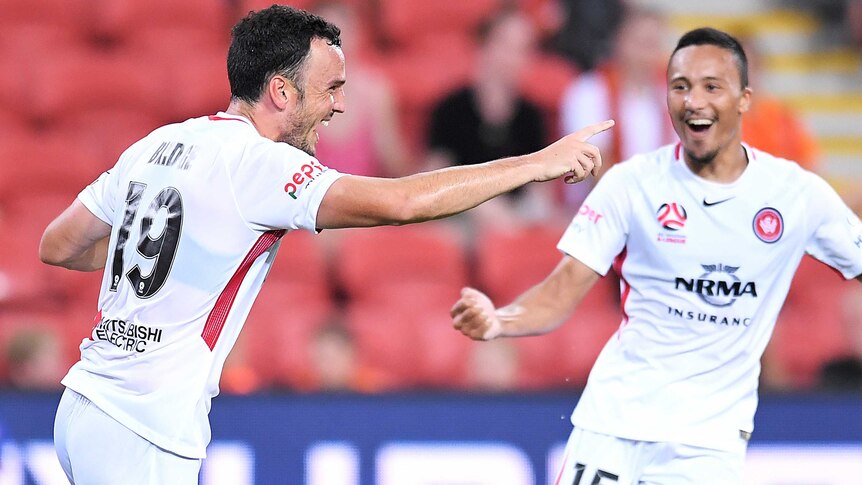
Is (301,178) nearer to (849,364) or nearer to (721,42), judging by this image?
(721,42)

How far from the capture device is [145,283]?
3496mm

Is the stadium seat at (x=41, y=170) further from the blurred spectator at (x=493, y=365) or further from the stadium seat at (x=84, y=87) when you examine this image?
the blurred spectator at (x=493, y=365)

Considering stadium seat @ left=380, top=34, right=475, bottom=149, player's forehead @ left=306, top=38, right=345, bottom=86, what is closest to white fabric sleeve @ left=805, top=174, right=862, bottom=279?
player's forehead @ left=306, top=38, right=345, bottom=86

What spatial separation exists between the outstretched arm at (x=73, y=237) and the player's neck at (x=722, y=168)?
2.07 metres

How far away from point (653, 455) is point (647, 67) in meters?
4.32

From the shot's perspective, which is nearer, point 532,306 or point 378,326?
point 532,306

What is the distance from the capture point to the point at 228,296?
3555mm

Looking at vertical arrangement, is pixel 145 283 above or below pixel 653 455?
above

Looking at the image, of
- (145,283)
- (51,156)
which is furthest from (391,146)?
(145,283)

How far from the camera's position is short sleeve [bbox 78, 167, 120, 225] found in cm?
372

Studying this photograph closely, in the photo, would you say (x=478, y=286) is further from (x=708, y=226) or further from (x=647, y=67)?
(x=708, y=226)

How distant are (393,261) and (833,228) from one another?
3.82m

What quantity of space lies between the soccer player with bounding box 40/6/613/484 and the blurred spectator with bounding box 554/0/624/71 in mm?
5733

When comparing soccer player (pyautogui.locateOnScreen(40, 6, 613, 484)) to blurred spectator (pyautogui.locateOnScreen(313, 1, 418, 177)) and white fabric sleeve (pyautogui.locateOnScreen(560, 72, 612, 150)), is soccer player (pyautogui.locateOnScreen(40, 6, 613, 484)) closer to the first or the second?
blurred spectator (pyautogui.locateOnScreen(313, 1, 418, 177))
